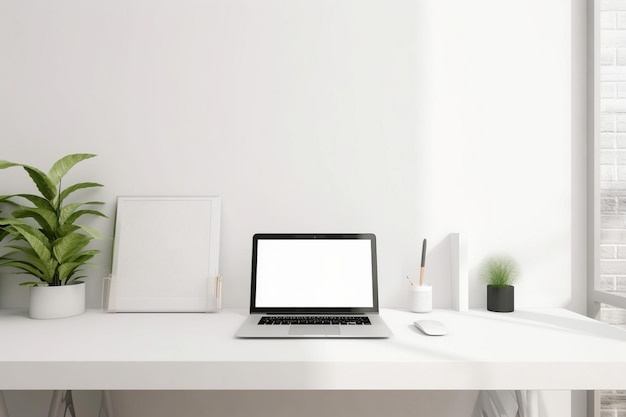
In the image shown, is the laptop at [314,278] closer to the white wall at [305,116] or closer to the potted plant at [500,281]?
the white wall at [305,116]

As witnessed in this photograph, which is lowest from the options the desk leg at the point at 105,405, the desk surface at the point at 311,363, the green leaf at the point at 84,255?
the desk leg at the point at 105,405

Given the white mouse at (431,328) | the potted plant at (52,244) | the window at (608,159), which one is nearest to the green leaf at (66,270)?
the potted plant at (52,244)

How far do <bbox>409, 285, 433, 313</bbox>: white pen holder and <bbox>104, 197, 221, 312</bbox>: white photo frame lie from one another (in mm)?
633

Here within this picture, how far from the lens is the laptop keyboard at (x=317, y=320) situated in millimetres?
1059

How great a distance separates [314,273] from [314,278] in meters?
0.02

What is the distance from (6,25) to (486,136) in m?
1.74

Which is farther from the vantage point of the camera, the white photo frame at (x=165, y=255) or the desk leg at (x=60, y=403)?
the white photo frame at (x=165, y=255)

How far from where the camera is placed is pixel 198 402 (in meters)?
1.31

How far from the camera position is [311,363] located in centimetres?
81

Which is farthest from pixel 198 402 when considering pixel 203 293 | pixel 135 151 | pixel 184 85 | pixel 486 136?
pixel 486 136

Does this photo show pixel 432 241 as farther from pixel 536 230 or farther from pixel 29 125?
pixel 29 125

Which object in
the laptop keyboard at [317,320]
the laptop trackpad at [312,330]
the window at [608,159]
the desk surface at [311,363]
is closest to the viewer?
the desk surface at [311,363]

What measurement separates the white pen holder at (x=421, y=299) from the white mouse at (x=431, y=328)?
0.18 meters

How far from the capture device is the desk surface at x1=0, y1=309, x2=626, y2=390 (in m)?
0.80
